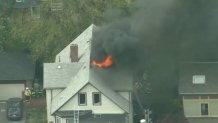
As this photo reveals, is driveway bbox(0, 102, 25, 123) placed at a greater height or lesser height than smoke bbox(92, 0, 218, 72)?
lesser

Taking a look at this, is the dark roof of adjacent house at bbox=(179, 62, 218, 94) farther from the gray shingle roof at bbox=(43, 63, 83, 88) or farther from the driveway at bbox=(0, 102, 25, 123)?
the driveway at bbox=(0, 102, 25, 123)

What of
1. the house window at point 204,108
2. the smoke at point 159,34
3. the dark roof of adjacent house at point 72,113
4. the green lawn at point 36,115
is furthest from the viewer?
the green lawn at point 36,115

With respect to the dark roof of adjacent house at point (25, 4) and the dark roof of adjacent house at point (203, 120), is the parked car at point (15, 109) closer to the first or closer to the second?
the dark roof of adjacent house at point (203, 120)

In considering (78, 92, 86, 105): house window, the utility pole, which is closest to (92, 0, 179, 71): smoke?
(78, 92, 86, 105): house window

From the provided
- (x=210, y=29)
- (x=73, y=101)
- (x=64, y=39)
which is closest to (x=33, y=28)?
(x=64, y=39)

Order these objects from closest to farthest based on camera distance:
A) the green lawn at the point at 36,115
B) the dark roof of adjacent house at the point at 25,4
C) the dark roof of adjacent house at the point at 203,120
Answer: the dark roof of adjacent house at the point at 203,120 → the green lawn at the point at 36,115 → the dark roof of adjacent house at the point at 25,4

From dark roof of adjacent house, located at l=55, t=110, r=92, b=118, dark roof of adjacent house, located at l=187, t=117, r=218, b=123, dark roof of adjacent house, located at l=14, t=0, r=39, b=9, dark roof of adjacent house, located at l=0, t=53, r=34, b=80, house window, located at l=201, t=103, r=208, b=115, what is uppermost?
dark roof of adjacent house, located at l=14, t=0, r=39, b=9

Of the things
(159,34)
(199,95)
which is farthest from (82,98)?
(199,95)

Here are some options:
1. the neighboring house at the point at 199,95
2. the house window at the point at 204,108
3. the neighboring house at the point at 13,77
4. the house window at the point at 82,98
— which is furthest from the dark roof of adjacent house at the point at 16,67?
the house window at the point at 204,108
